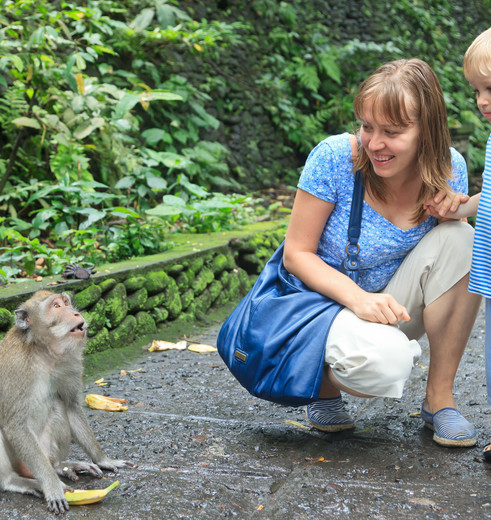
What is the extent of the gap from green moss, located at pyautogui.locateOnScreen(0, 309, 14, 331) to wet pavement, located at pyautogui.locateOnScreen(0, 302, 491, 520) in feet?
1.58

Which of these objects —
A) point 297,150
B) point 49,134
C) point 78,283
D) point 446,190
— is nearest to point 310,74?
point 297,150

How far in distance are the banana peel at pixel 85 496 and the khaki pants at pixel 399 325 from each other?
86 centimetres

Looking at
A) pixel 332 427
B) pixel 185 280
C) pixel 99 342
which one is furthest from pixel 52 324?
pixel 185 280

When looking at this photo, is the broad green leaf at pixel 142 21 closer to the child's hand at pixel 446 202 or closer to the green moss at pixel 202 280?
the green moss at pixel 202 280

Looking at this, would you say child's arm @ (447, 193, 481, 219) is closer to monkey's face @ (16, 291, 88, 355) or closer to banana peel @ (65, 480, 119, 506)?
monkey's face @ (16, 291, 88, 355)

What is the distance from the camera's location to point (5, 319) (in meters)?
3.08

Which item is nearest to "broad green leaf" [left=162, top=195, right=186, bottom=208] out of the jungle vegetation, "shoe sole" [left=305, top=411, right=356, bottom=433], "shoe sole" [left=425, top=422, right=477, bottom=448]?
the jungle vegetation

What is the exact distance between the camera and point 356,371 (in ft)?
7.55

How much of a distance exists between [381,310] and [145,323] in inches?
83.7

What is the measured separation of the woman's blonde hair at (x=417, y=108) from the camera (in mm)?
2328

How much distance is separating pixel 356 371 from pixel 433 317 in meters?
0.45

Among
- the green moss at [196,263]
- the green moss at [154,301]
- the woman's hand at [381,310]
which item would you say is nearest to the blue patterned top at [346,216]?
the woman's hand at [381,310]

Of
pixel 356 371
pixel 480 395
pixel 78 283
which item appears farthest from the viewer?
pixel 78 283

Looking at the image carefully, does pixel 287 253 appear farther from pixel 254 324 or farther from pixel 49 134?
pixel 49 134
